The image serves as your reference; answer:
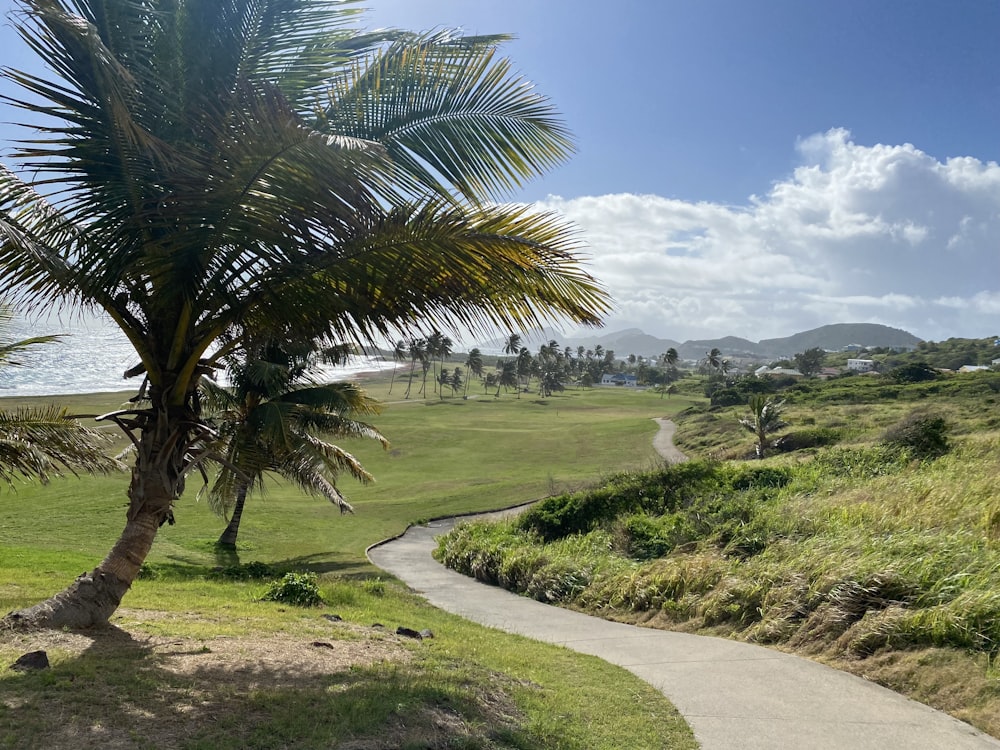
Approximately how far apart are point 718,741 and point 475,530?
1732 cm

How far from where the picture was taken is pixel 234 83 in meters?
5.88

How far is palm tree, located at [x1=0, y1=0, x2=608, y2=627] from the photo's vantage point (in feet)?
17.3

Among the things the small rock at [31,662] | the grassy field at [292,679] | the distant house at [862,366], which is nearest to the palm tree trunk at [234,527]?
the grassy field at [292,679]

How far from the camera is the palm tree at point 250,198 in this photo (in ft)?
17.3

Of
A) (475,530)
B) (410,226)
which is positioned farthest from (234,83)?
(475,530)

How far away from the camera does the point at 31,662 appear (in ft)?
15.8

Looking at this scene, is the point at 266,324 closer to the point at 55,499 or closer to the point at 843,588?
the point at 843,588

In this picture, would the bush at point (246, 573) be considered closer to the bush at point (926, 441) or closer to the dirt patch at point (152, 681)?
the dirt patch at point (152, 681)

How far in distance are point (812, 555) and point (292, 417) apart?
14.4 meters

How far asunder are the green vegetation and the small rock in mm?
7839

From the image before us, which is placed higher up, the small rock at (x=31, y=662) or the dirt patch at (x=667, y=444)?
the small rock at (x=31, y=662)

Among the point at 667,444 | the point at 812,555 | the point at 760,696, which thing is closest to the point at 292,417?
the point at 812,555

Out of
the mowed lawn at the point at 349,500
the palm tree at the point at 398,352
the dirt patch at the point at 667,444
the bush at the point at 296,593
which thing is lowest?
the mowed lawn at the point at 349,500

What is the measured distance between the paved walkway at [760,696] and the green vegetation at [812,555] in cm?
44
